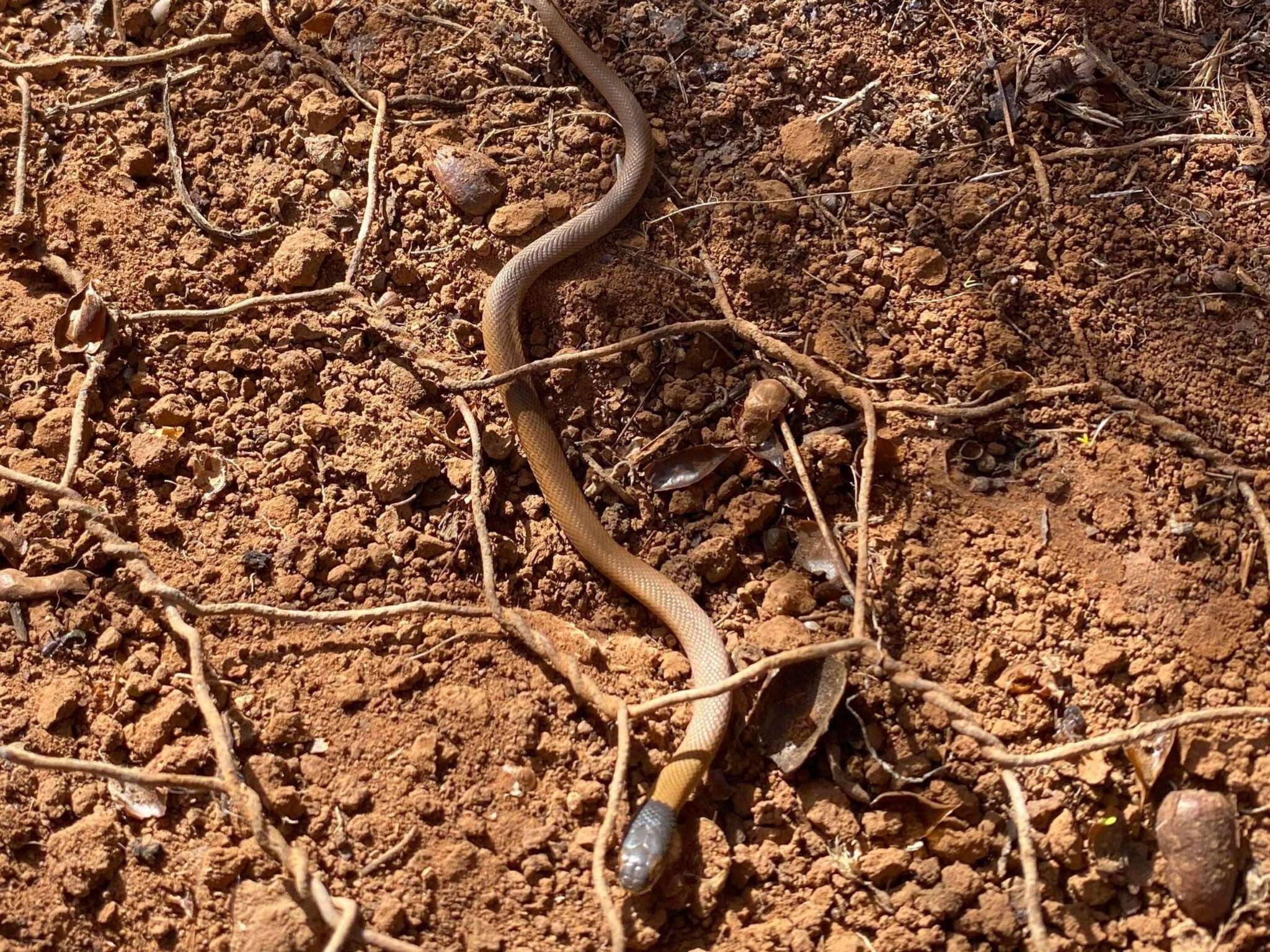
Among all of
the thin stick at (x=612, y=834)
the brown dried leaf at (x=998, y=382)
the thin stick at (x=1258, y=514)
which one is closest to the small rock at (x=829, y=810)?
the thin stick at (x=612, y=834)

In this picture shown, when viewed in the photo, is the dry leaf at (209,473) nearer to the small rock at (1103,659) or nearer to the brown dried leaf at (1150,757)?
the small rock at (1103,659)

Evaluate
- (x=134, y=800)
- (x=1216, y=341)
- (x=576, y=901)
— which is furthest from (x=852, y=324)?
(x=134, y=800)

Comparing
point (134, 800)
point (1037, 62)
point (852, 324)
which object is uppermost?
point (1037, 62)

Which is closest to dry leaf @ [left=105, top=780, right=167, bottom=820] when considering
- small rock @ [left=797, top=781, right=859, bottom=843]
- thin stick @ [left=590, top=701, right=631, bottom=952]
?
thin stick @ [left=590, top=701, right=631, bottom=952]

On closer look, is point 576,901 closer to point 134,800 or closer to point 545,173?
point 134,800

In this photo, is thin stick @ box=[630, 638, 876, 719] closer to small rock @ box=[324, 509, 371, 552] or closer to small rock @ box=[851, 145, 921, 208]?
small rock @ box=[324, 509, 371, 552]
